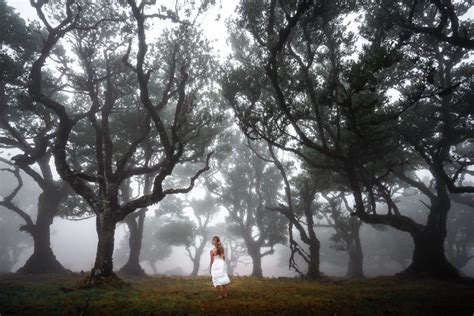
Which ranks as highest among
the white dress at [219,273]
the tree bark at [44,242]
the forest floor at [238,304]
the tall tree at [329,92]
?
the tall tree at [329,92]

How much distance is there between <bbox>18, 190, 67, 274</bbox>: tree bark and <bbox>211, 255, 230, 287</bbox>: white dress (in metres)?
20.5

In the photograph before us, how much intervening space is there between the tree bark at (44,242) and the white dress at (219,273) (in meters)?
20.5

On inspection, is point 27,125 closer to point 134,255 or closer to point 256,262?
point 134,255

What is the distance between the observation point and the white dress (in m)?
11.1

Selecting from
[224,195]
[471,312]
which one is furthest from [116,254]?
[471,312]

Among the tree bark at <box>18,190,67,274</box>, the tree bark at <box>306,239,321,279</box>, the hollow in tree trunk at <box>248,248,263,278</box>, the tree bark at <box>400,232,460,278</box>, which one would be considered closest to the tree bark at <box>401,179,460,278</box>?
the tree bark at <box>400,232,460,278</box>

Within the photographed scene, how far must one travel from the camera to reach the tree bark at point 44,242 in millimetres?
24750

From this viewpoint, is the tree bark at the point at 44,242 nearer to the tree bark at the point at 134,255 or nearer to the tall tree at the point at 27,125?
the tall tree at the point at 27,125

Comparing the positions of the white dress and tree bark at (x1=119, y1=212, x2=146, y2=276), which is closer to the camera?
the white dress

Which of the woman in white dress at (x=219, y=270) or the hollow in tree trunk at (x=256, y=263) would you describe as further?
the hollow in tree trunk at (x=256, y=263)

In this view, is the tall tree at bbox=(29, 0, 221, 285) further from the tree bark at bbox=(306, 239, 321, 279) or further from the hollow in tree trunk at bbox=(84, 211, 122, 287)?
the tree bark at bbox=(306, 239, 321, 279)

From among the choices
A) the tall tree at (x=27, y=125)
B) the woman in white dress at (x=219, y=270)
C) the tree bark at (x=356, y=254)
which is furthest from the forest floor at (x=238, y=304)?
the tree bark at (x=356, y=254)

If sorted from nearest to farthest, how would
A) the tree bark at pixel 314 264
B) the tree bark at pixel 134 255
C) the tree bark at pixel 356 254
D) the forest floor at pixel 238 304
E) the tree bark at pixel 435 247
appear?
the forest floor at pixel 238 304 → the tree bark at pixel 314 264 → the tree bark at pixel 435 247 → the tree bark at pixel 134 255 → the tree bark at pixel 356 254

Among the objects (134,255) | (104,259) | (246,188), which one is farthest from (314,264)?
(246,188)
